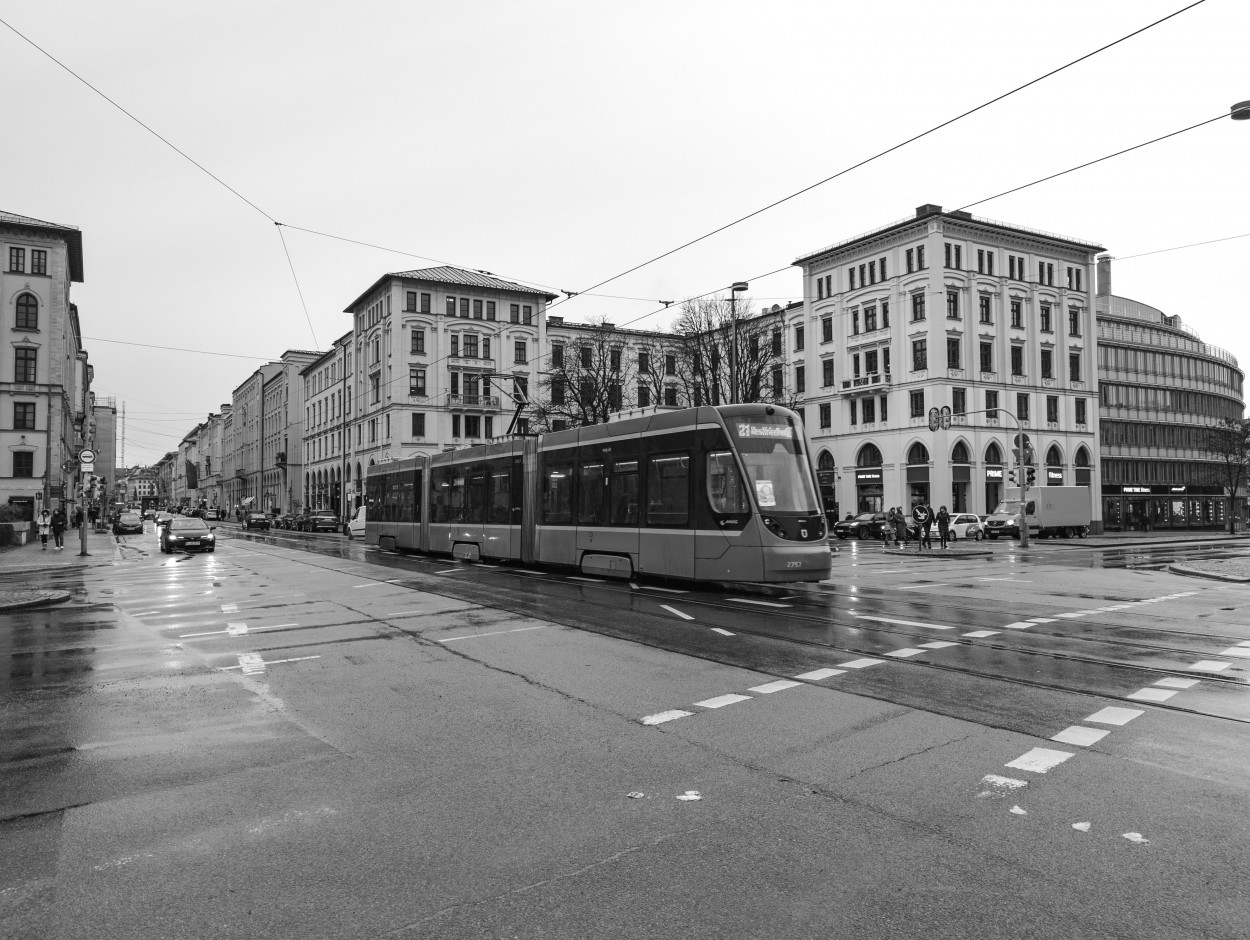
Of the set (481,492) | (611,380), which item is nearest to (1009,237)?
(611,380)

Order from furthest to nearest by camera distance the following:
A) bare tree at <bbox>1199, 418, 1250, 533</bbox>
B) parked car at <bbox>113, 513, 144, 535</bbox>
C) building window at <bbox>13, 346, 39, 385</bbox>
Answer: bare tree at <bbox>1199, 418, 1250, 533</bbox>
building window at <bbox>13, 346, 39, 385</bbox>
parked car at <bbox>113, 513, 144, 535</bbox>

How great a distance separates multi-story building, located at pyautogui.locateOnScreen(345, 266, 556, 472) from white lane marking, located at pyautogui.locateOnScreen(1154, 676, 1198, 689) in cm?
6181

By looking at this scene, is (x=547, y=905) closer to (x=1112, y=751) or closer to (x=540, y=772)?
(x=540, y=772)

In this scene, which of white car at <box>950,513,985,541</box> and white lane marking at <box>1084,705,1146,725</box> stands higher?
white car at <box>950,513,985,541</box>

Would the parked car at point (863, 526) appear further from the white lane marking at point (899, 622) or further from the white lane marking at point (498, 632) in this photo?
the white lane marking at point (498, 632)

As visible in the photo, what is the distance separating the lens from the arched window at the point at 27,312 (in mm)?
59188

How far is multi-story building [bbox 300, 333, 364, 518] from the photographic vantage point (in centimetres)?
8044

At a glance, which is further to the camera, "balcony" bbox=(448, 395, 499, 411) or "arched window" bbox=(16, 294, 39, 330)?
"balcony" bbox=(448, 395, 499, 411)

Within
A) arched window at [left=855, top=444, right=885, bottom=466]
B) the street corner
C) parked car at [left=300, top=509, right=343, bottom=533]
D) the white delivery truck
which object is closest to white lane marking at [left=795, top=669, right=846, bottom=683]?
the street corner

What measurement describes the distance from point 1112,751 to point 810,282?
206ft

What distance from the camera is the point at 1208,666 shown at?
8531 millimetres

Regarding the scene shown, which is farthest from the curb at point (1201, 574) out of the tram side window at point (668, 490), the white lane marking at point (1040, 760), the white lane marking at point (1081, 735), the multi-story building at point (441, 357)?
the multi-story building at point (441, 357)

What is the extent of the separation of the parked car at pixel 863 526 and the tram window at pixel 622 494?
35675 mm

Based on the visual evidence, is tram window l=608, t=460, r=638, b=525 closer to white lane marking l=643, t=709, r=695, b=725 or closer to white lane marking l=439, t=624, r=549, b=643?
white lane marking l=439, t=624, r=549, b=643
